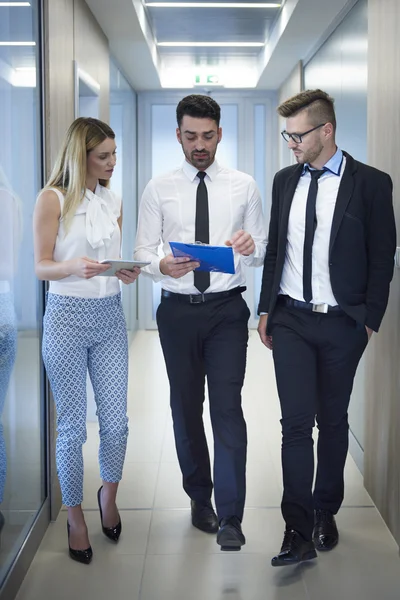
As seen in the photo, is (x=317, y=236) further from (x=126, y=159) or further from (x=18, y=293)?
(x=126, y=159)

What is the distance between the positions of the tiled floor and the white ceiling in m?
2.98

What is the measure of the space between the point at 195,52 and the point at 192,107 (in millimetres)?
5435

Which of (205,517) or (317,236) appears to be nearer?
(317,236)

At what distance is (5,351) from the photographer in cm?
280

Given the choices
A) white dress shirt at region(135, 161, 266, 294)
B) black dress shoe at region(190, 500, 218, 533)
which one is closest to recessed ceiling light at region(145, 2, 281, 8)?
white dress shirt at region(135, 161, 266, 294)

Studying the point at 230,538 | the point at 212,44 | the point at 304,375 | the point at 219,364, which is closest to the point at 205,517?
the point at 230,538

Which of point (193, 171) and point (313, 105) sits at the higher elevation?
point (313, 105)

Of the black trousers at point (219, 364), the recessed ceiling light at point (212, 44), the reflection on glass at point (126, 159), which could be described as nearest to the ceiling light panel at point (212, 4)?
the reflection on glass at point (126, 159)

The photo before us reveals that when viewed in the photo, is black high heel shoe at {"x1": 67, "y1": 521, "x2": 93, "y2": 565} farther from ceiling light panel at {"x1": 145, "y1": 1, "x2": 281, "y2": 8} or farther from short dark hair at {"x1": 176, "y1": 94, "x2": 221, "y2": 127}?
ceiling light panel at {"x1": 145, "y1": 1, "x2": 281, "y2": 8}

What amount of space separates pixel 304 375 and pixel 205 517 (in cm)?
89

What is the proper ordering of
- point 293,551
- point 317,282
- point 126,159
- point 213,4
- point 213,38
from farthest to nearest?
point 126,159 → point 213,38 → point 213,4 → point 317,282 → point 293,551

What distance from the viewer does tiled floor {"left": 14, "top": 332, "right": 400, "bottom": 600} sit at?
290cm

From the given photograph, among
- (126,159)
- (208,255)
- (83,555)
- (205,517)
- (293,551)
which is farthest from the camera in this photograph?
(126,159)

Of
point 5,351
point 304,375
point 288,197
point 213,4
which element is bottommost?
point 304,375
